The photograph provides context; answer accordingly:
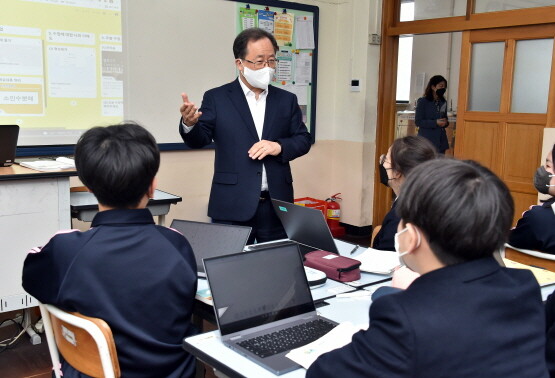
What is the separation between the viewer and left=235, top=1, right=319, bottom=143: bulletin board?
4.68 meters

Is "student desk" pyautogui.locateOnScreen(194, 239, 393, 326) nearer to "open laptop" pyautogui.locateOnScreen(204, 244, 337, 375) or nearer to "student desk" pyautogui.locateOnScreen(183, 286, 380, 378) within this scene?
"student desk" pyautogui.locateOnScreen(183, 286, 380, 378)

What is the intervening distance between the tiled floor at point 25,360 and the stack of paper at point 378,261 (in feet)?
3.89

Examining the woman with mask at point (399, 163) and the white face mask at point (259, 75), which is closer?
the woman with mask at point (399, 163)

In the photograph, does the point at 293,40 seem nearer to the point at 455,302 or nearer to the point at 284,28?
the point at 284,28

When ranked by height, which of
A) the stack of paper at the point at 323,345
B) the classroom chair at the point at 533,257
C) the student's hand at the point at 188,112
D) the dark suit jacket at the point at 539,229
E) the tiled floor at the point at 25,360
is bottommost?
the tiled floor at the point at 25,360

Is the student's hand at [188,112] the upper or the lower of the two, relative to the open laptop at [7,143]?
upper

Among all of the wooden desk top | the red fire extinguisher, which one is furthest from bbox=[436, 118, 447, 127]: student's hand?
the wooden desk top


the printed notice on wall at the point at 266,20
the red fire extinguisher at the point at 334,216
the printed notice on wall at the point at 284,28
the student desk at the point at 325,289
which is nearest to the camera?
the student desk at the point at 325,289

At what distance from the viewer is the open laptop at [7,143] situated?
307 cm

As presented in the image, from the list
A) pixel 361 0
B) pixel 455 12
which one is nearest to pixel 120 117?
pixel 361 0

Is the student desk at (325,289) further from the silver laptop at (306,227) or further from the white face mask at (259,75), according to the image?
the white face mask at (259,75)

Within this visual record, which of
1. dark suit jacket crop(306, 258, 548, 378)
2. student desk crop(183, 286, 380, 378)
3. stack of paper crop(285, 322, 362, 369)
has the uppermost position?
dark suit jacket crop(306, 258, 548, 378)

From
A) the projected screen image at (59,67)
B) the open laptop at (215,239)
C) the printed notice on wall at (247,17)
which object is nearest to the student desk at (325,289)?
the open laptop at (215,239)

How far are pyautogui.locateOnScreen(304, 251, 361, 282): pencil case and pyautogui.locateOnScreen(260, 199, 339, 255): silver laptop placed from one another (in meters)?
0.08
